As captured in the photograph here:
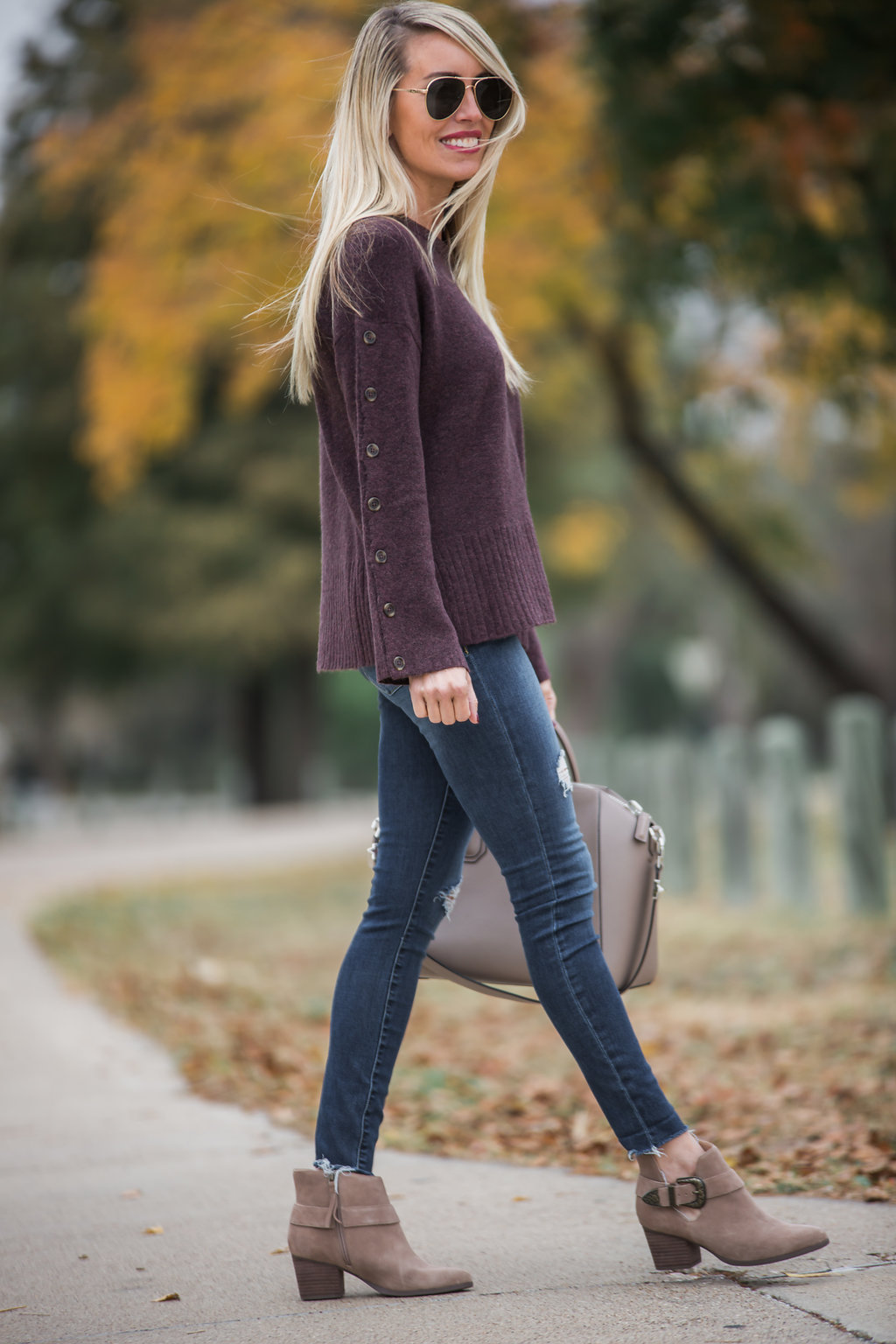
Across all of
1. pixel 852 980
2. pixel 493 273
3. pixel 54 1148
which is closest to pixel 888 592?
pixel 493 273

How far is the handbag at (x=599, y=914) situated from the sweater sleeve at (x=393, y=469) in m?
0.45

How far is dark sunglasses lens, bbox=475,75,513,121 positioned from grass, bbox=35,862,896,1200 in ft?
7.15

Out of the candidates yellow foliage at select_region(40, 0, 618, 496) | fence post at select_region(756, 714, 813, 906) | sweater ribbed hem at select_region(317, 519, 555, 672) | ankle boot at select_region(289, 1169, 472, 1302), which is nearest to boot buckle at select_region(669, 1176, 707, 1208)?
ankle boot at select_region(289, 1169, 472, 1302)

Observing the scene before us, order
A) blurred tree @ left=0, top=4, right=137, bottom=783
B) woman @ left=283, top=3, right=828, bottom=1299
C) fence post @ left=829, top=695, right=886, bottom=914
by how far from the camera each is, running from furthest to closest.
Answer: blurred tree @ left=0, top=4, right=137, bottom=783 < fence post @ left=829, top=695, right=886, bottom=914 < woman @ left=283, top=3, right=828, bottom=1299

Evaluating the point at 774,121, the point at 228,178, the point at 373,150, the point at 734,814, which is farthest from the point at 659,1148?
the point at 228,178

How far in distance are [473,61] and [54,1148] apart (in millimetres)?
2801

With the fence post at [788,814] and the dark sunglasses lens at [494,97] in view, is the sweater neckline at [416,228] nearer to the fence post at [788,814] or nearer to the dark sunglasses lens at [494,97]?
the dark sunglasses lens at [494,97]

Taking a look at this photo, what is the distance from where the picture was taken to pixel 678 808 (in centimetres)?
992

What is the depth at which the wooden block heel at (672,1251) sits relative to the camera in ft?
7.97

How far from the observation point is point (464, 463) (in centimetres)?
249

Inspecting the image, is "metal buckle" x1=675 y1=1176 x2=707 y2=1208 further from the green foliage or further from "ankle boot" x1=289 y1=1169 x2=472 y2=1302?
the green foliage

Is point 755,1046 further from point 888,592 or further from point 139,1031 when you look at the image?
point 888,592

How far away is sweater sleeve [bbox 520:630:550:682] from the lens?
2.68 meters

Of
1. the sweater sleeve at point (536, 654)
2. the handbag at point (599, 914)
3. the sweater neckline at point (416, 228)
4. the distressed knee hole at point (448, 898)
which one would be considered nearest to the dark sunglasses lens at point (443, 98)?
the sweater neckline at point (416, 228)
